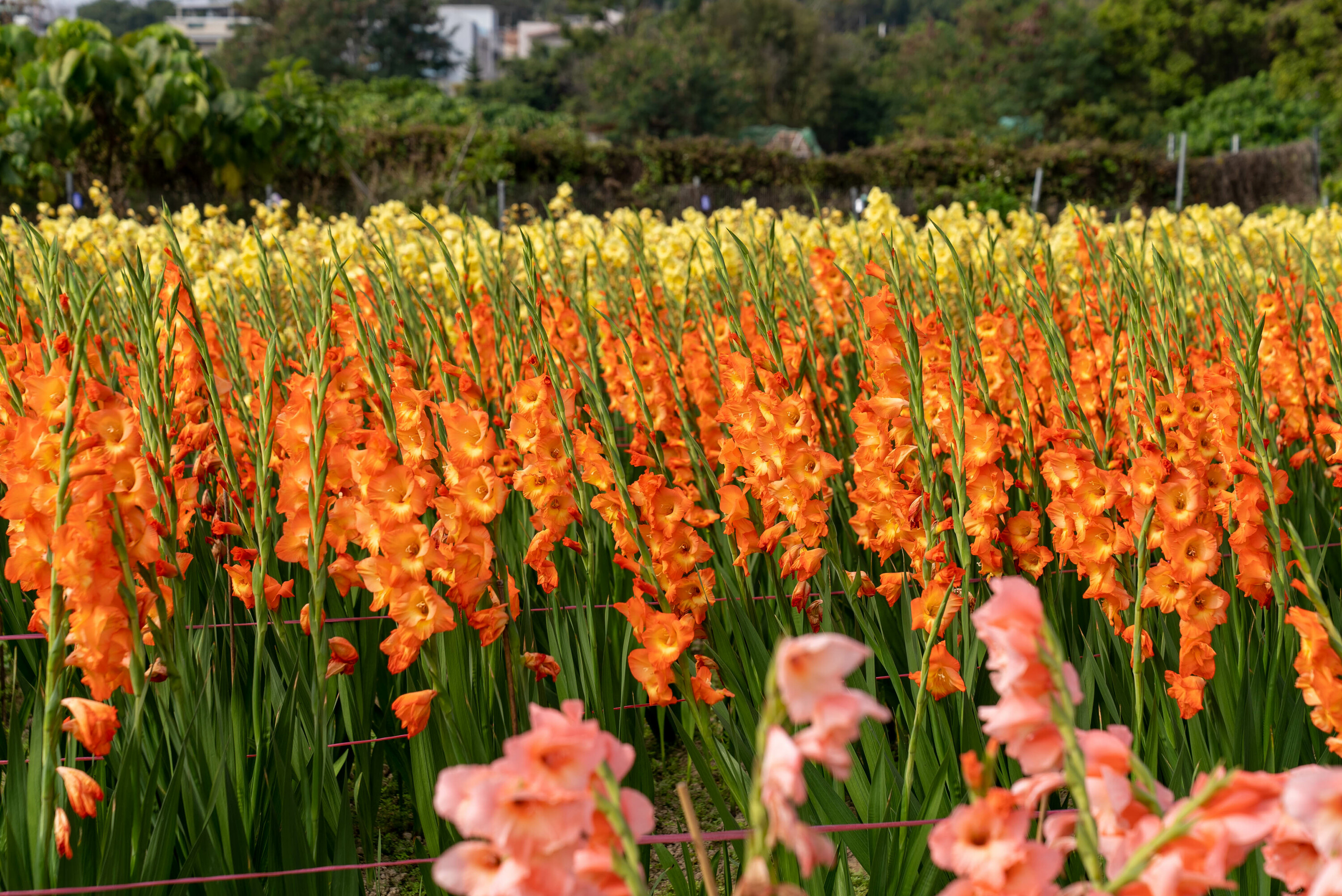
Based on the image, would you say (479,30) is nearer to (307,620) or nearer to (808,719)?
(307,620)

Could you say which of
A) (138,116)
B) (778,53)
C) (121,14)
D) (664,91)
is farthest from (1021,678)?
(121,14)

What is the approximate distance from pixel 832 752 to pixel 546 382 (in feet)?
3.95

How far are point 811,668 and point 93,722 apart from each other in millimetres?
936

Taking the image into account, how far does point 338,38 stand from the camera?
145 ft

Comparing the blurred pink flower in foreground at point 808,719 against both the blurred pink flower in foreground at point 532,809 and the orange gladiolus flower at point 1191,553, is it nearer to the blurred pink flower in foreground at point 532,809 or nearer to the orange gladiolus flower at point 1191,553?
the blurred pink flower in foreground at point 532,809

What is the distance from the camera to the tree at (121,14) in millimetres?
75000

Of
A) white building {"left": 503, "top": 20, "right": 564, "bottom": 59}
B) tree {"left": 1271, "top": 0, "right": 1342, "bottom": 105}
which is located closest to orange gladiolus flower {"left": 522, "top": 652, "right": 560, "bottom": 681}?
tree {"left": 1271, "top": 0, "right": 1342, "bottom": 105}

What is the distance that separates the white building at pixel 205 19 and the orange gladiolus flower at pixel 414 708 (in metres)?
106

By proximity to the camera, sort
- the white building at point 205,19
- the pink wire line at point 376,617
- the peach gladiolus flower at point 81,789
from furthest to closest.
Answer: the white building at point 205,19, the pink wire line at point 376,617, the peach gladiolus flower at point 81,789

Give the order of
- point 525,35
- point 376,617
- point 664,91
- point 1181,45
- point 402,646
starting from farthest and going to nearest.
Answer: point 525,35 → point 1181,45 → point 664,91 → point 376,617 → point 402,646

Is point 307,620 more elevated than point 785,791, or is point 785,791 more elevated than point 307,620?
point 785,791

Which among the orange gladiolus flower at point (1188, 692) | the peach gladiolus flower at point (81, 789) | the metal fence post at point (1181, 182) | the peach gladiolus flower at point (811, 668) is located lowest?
the orange gladiolus flower at point (1188, 692)

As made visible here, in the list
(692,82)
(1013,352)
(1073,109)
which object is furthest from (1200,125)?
(1013,352)

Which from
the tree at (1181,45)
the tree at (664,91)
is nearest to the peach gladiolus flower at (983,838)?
the tree at (664,91)
